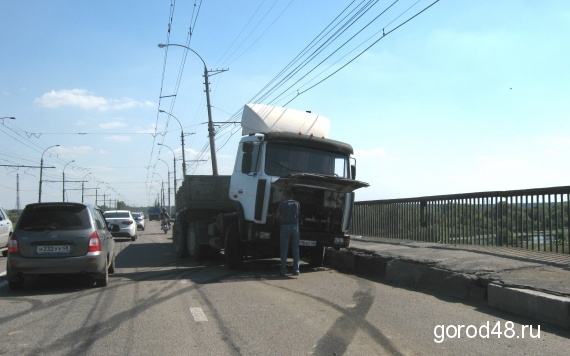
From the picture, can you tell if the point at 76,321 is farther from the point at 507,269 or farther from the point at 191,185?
the point at 191,185

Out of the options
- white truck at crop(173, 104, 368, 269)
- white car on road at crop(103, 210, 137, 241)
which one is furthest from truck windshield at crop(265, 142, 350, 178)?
white car on road at crop(103, 210, 137, 241)

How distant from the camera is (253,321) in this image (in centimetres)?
657

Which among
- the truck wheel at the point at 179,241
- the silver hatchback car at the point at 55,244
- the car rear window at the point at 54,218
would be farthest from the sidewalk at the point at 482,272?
the car rear window at the point at 54,218

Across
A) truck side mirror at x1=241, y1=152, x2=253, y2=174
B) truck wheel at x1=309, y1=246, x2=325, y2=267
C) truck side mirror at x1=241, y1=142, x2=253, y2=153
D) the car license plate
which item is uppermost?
truck side mirror at x1=241, y1=142, x2=253, y2=153

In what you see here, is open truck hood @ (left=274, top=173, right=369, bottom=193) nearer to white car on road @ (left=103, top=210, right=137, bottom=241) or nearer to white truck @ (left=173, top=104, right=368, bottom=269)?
white truck @ (left=173, top=104, right=368, bottom=269)

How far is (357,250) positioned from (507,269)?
464 centimetres

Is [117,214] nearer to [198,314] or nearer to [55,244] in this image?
[55,244]

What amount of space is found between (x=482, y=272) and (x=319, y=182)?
3.97 meters

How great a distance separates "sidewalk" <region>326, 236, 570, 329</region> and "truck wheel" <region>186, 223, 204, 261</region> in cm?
388

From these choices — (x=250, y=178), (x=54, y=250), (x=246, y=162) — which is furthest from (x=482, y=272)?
(x=54, y=250)

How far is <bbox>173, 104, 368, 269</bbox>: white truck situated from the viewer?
1090 cm

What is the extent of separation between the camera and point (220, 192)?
14.6 metres

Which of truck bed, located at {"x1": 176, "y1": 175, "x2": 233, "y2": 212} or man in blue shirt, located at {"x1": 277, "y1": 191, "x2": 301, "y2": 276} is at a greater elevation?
truck bed, located at {"x1": 176, "y1": 175, "x2": 233, "y2": 212}

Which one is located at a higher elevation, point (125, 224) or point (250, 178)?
point (250, 178)
